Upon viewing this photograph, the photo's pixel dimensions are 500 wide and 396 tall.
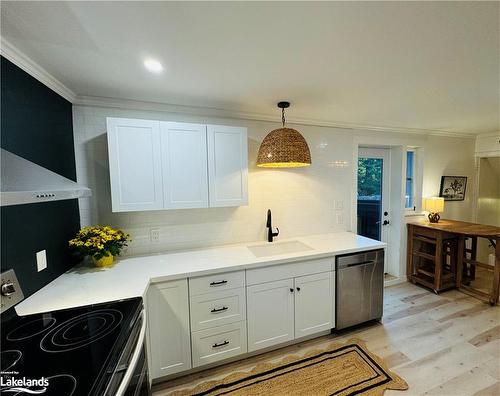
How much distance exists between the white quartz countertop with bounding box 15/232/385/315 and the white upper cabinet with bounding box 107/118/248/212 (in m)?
0.48

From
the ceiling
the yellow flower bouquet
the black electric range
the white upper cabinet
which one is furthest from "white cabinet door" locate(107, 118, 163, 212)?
the black electric range

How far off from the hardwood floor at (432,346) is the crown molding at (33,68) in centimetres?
242

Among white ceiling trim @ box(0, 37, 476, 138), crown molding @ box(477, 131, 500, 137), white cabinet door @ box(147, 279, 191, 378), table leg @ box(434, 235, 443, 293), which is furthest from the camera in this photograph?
crown molding @ box(477, 131, 500, 137)

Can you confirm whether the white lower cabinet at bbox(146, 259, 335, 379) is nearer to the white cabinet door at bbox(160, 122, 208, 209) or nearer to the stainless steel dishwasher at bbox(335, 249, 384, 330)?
the stainless steel dishwasher at bbox(335, 249, 384, 330)

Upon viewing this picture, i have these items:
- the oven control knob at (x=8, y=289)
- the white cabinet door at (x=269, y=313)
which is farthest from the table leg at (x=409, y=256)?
the oven control knob at (x=8, y=289)

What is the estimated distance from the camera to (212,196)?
2193 millimetres

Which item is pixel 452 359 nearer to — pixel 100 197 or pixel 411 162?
pixel 411 162

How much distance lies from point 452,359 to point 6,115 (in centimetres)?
376

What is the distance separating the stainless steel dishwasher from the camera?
92.0 inches

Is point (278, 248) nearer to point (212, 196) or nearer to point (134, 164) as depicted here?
point (212, 196)

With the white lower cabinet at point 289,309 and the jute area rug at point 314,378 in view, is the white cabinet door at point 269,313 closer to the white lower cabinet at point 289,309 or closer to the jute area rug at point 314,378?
the white lower cabinet at point 289,309

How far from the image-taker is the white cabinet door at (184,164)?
2.03 meters

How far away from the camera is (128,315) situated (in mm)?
1226

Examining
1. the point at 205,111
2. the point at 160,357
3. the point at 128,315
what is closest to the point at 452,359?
the point at 160,357
